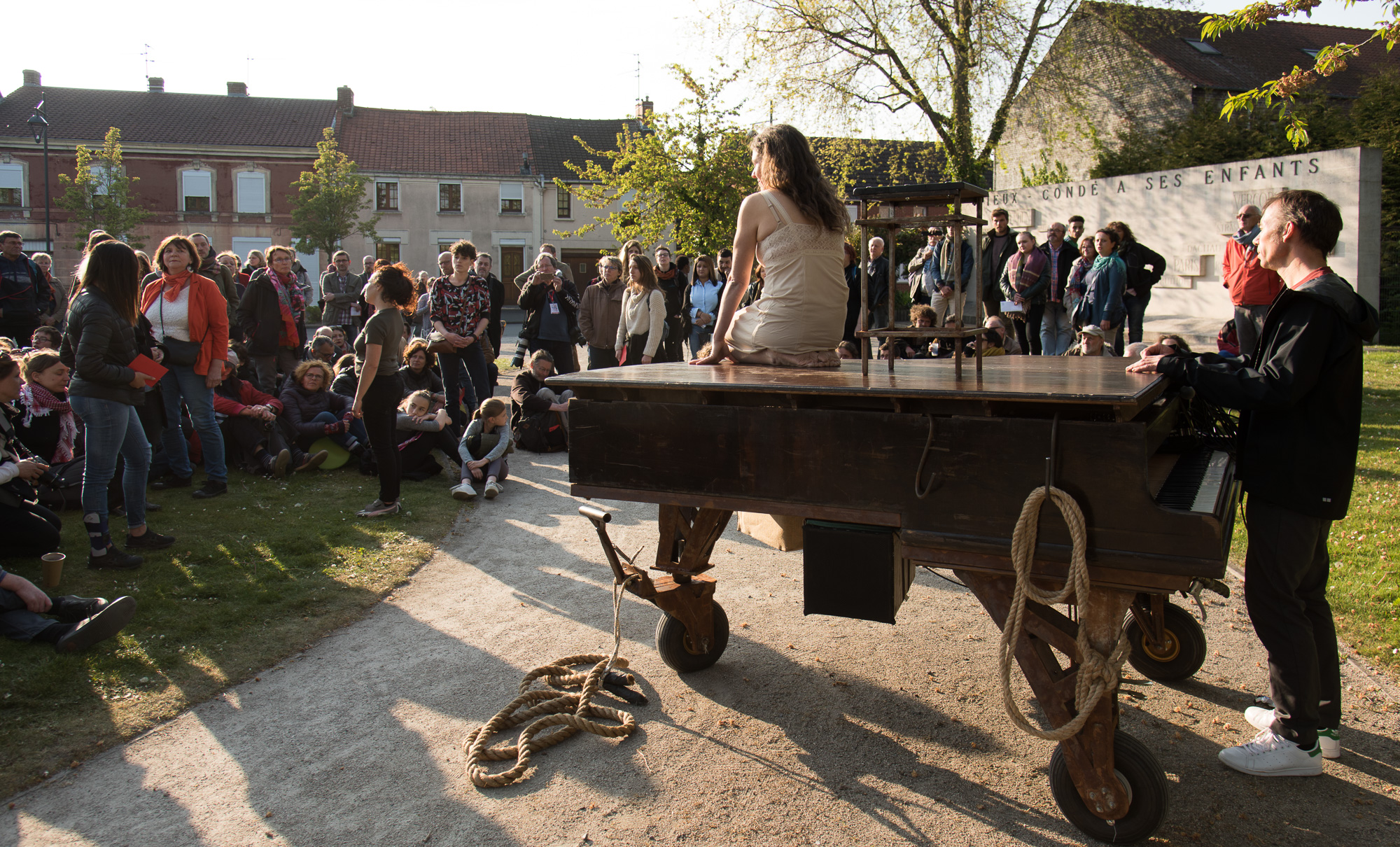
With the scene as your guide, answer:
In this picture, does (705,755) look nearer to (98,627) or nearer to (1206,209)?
(98,627)

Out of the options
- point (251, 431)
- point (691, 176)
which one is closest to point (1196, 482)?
point (251, 431)

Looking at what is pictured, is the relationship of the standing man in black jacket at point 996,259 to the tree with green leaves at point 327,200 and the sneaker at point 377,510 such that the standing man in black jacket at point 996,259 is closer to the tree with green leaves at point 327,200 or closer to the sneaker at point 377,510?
the sneaker at point 377,510

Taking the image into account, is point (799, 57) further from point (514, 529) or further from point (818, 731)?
point (818, 731)

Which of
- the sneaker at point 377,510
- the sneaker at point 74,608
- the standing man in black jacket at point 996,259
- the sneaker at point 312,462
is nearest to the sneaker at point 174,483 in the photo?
the sneaker at point 312,462

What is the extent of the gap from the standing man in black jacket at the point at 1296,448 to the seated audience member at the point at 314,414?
7.30 m

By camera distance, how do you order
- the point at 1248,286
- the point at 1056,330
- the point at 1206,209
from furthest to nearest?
1. the point at 1206,209
2. the point at 1056,330
3. the point at 1248,286

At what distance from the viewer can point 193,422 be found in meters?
7.31

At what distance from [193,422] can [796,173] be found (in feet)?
18.7

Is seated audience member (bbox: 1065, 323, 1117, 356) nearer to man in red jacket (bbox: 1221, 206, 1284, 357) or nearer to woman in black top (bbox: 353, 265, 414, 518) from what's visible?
man in red jacket (bbox: 1221, 206, 1284, 357)

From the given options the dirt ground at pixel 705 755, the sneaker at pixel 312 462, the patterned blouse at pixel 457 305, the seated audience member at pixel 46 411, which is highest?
the patterned blouse at pixel 457 305

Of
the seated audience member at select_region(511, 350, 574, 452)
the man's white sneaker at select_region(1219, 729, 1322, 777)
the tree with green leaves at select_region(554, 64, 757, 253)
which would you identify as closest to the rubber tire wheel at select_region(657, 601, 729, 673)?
the man's white sneaker at select_region(1219, 729, 1322, 777)

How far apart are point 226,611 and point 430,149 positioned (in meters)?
46.0

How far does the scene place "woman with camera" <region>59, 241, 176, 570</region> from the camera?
5395mm

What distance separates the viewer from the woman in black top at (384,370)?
6.51m
